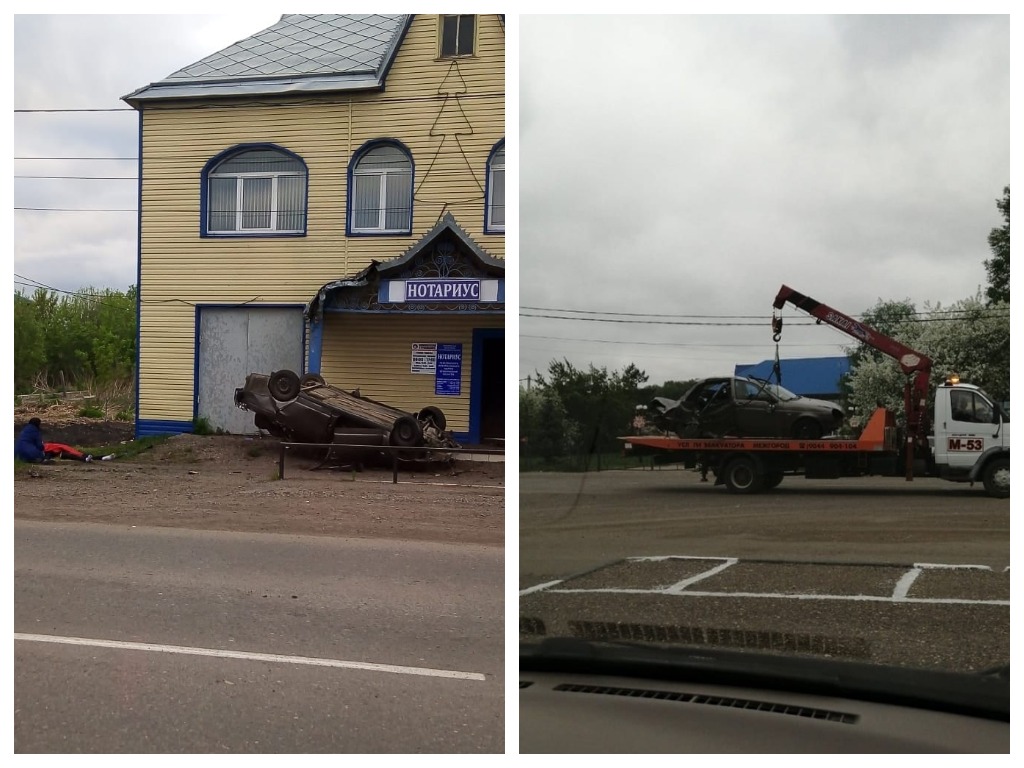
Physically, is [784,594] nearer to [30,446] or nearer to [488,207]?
[488,207]

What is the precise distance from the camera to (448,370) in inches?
309

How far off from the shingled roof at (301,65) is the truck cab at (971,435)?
134 inches

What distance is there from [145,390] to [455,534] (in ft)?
6.42

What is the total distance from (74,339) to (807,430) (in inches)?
126

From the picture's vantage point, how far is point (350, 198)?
7910 millimetres

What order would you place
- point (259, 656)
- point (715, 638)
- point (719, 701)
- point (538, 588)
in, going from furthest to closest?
point (259, 656), point (538, 588), point (715, 638), point (719, 701)

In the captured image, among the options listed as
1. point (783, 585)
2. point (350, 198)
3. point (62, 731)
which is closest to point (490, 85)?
point (350, 198)

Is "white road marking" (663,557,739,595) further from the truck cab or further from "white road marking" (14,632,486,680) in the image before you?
the truck cab

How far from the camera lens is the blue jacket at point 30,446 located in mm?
5264

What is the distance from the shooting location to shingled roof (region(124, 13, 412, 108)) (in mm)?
5633

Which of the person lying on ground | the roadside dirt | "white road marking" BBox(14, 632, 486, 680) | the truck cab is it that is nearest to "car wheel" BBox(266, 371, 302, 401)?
the roadside dirt

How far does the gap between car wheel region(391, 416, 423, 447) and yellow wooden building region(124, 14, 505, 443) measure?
128mm

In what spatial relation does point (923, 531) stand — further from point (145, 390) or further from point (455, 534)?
point (145, 390)

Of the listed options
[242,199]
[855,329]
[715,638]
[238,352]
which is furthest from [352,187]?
[715,638]
